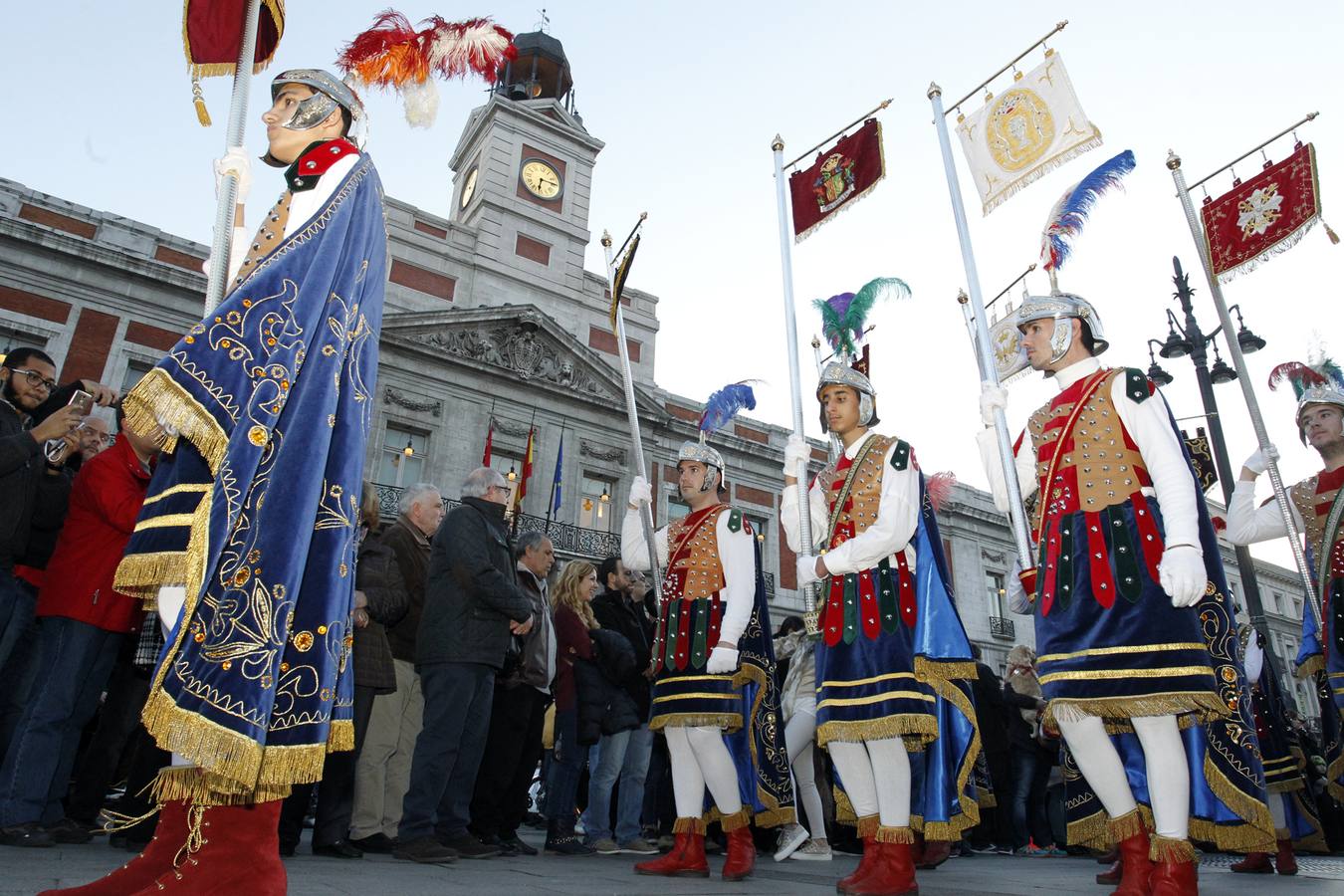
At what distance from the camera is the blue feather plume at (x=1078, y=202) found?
475cm

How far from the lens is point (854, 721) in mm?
3637

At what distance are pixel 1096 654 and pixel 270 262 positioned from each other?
9.53 ft

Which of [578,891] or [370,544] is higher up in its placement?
[370,544]

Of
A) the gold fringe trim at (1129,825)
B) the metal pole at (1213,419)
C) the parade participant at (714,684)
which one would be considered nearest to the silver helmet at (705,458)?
the parade participant at (714,684)

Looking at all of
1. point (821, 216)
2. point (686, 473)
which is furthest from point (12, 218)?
point (686, 473)

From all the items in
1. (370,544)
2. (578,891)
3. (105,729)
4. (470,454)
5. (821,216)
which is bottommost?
(578,891)

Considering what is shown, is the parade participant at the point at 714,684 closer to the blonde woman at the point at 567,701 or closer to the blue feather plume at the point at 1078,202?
the blonde woman at the point at 567,701

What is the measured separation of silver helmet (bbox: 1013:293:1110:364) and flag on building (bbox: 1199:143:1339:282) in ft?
12.2

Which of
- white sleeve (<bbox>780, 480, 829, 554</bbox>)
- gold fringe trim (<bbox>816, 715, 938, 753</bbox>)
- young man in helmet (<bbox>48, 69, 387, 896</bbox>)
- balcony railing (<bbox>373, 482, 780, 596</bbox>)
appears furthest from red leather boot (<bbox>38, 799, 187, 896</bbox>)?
balcony railing (<bbox>373, 482, 780, 596</bbox>)

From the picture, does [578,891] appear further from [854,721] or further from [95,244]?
[95,244]

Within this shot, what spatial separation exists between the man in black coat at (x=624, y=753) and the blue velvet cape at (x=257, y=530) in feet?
12.1

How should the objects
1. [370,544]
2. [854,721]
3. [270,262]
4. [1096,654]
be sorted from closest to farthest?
[270,262], [1096,654], [854,721], [370,544]

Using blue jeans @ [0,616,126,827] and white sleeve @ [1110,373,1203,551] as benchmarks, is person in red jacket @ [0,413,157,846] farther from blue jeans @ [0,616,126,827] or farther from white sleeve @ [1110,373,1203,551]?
white sleeve @ [1110,373,1203,551]

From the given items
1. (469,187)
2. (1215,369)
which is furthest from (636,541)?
(469,187)
